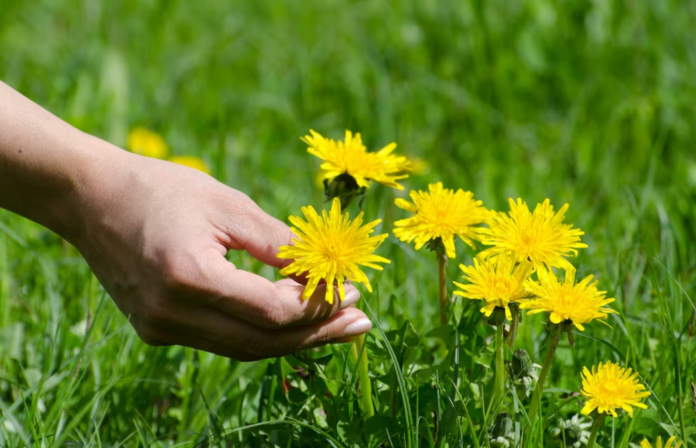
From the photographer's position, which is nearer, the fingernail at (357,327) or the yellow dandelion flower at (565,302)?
the yellow dandelion flower at (565,302)

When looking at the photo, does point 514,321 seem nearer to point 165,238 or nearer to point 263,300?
point 263,300

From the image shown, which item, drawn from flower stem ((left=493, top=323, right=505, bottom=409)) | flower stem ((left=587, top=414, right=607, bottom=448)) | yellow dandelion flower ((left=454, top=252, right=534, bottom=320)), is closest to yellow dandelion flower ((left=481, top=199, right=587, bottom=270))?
yellow dandelion flower ((left=454, top=252, right=534, bottom=320))

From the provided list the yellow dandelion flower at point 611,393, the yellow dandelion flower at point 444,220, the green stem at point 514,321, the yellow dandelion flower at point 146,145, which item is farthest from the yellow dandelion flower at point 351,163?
the yellow dandelion flower at point 146,145

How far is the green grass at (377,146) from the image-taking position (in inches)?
55.9

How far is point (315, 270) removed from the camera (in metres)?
1.15

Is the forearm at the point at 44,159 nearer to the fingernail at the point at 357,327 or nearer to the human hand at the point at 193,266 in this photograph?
the human hand at the point at 193,266

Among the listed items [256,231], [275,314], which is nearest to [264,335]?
[275,314]

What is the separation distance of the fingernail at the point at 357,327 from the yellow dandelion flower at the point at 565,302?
26cm

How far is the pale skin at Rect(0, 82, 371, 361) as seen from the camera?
1190 mm

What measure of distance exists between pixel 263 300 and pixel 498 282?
35 cm

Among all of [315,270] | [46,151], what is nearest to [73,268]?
[46,151]

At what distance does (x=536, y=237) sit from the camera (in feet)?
4.00

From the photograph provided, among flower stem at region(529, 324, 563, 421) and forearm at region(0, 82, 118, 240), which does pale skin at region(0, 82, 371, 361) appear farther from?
flower stem at region(529, 324, 563, 421)

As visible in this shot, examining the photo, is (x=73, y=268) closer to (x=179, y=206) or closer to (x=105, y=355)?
(x=105, y=355)
